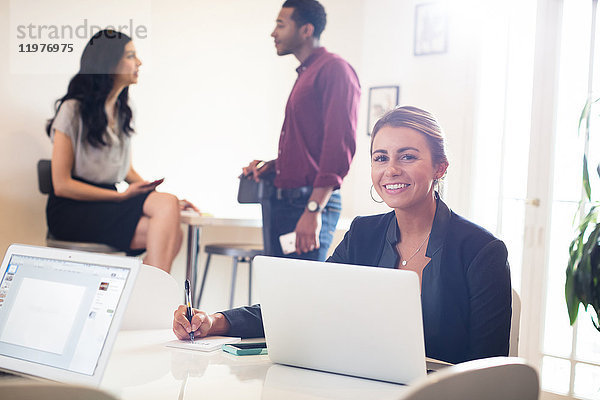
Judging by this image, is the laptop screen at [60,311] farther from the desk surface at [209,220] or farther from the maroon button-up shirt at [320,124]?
the desk surface at [209,220]

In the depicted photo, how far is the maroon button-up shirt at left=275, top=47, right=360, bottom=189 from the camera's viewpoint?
8.38ft

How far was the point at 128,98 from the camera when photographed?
330cm

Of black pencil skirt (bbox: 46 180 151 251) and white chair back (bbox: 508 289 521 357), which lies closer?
white chair back (bbox: 508 289 521 357)

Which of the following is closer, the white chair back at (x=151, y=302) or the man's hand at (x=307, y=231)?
the white chair back at (x=151, y=302)

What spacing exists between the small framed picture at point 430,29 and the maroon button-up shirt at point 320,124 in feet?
4.70

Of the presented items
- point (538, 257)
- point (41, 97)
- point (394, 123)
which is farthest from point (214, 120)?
point (394, 123)

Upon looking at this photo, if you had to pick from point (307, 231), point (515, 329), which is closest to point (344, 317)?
point (515, 329)

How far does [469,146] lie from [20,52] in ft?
8.05

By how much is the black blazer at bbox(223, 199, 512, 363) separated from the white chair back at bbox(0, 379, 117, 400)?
796mm

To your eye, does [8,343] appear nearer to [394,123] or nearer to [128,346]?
[128,346]

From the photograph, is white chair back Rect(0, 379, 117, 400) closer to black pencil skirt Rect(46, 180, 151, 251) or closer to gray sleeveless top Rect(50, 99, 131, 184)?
black pencil skirt Rect(46, 180, 151, 251)

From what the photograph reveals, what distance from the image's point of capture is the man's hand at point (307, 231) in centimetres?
256

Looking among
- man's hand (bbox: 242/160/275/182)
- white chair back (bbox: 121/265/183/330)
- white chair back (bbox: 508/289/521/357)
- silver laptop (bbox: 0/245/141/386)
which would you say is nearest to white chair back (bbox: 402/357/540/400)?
silver laptop (bbox: 0/245/141/386)

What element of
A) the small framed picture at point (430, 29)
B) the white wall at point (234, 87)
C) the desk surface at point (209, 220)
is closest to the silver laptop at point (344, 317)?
the desk surface at point (209, 220)
